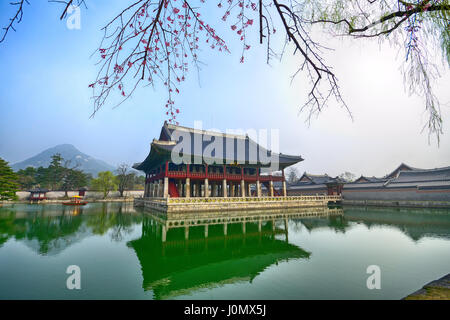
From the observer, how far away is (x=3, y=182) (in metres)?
30.3

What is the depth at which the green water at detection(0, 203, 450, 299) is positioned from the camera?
4867 millimetres

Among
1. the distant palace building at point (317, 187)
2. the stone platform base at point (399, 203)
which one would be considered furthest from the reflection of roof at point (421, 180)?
the distant palace building at point (317, 187)

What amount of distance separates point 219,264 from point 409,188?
1313 inches

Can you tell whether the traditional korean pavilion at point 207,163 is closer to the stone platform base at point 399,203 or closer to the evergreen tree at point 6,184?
the stone platform base at point 399,203

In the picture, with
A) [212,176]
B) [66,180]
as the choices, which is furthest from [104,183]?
[212,176]

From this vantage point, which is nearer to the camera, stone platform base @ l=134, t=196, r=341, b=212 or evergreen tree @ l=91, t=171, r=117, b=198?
stone platform base @ l=134, t=196, r=341, b=212

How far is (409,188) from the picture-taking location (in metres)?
28.7

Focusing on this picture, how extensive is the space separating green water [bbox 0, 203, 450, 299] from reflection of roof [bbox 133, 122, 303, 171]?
15.1 m

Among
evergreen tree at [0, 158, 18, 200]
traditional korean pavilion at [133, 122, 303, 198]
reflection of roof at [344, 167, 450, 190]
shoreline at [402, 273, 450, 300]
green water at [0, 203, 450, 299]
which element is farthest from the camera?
evergreen tree at [0, 158, 18, 200]

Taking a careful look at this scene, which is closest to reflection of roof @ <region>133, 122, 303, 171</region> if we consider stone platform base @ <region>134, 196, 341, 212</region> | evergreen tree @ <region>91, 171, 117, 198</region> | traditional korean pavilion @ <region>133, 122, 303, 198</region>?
traditional korean pavilion @ <region>133, 122, 303, 198</region>

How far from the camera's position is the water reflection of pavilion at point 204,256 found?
219 inches

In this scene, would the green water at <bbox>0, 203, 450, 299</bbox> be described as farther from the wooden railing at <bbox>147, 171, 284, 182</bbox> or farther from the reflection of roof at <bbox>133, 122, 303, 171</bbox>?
the reflection of roof at <bbox>133, 122, 303, 171</bbox>
